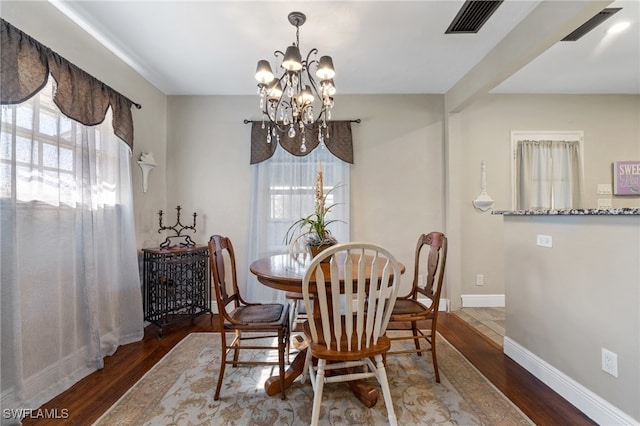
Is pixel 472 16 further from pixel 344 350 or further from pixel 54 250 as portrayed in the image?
pixel 54 250

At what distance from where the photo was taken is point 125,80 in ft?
8.53

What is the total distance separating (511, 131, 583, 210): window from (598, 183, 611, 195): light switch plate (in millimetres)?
266

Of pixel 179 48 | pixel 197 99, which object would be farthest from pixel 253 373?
pixel 197 99

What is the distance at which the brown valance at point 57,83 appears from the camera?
151 centimetres

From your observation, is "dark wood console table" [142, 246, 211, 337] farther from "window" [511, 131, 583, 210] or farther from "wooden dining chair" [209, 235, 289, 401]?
"window" [511, 131, 583, 210]

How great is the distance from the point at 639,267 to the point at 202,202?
358 centimetres

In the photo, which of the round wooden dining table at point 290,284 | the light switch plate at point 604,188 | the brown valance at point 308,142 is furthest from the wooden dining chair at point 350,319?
A: the light switch plate at point 604,188

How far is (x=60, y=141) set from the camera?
188 cm

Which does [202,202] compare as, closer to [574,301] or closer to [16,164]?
[16,164]

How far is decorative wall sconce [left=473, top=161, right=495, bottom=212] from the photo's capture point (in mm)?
3369

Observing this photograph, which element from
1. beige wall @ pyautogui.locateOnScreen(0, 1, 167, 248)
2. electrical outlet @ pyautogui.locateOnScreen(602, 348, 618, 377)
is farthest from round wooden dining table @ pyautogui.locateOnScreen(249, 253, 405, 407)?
beige wall @ pyautogui.locateOnScreen(0, 1, 167, 248)

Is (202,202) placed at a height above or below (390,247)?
above

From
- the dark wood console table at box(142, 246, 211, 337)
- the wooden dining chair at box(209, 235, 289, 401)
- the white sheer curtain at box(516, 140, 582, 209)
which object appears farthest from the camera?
the white sheer curtain at box(516, 140, 582, 209)

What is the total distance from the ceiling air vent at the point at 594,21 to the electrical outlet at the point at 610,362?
2.17 metres
